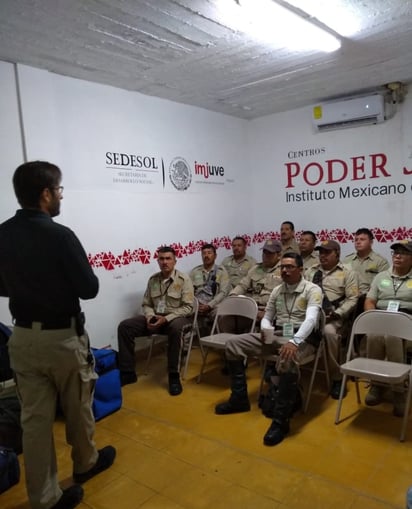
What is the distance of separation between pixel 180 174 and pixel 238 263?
1.33 m

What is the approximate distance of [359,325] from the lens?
3287 millimetres

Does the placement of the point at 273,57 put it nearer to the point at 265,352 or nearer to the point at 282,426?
the point at 265,352

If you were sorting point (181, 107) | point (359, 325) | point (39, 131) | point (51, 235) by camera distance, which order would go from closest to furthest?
1. point (51, 235)
2. point (359, 325)
3. point (39, 131)
4. point (181, 107)

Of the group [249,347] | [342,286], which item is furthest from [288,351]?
[342,286]

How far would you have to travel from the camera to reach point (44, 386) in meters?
2.12

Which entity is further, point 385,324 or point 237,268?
point 237,268

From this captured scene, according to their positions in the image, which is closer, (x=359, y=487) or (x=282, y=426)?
(x=359, y=487)

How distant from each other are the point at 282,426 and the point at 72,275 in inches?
73.1

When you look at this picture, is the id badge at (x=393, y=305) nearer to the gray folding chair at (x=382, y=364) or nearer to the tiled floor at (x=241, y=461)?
the gray folding chair at (x=382, y=364)

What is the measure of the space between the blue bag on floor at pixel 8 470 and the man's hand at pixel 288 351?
6.11ft

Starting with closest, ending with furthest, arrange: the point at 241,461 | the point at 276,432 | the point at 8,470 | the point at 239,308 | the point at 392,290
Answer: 1. the point at 8,470
2. the point at 241,461
3. the point at 276,432
4. the point at 392,290
5. the point at 239,308

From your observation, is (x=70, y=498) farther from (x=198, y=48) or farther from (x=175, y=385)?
(x=198, y=48)

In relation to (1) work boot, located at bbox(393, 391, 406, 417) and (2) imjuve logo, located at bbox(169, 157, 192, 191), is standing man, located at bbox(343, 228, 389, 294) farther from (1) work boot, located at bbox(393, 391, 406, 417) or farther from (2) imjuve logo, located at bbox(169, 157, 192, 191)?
(2) imjuve logo, located at bbox(169, 157, 192, 191)

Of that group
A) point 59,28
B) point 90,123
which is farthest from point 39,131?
point 59,28
